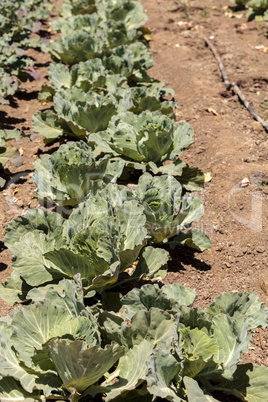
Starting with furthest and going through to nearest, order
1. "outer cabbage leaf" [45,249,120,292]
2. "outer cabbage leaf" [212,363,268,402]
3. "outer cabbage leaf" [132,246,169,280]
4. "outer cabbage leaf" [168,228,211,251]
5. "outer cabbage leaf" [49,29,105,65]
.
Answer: "outer cabbage leaf" [49,29,105,65], "outer cabbage leaf" [168,228,211,251], "outer cabbage leaf" [132,246,169,280], "outer cabbage leaf" [45,249,120,292], "outer cabbage leaf" [212,363,268,402]

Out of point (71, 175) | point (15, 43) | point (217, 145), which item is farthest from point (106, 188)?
point (15, 43)

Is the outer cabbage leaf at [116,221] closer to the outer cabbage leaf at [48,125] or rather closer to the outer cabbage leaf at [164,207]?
the outer cabbage leaf at [164,207]

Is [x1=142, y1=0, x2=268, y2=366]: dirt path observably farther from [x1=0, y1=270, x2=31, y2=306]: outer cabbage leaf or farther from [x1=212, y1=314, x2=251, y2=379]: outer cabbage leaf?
[x1=0, y1=270, x2=31, y2=306]: outer cabbage leaf

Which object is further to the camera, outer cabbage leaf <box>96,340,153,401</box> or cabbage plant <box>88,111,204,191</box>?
cabbage plant <box>88,111,204,191</box>

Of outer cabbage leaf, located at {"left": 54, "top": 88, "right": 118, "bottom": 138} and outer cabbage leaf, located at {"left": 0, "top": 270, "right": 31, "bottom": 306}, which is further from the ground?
outer cabbage leaf, located at {"left": 54, "top": 88, "right": 118, "bottom": 138}

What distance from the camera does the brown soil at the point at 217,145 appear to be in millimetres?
3812

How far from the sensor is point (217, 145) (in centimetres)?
523

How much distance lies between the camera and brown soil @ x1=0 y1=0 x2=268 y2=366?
3.81 meters

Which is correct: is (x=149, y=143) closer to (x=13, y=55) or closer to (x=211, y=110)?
(x=211, y=110)

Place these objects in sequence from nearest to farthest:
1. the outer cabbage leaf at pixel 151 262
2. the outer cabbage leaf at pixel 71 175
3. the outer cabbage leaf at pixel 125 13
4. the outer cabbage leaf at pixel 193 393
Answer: the outer cabbage leaf at pixel 193 393 → the outer cabbage leaf at pixel 151 262 → the outer cabbage leaf at pixel 71 175 → the outer cabbage leaf at pixel 125 13

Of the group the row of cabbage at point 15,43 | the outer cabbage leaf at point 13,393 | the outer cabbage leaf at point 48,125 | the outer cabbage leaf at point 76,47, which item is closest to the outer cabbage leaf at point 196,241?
the outer cabbage leaf at point 13,393

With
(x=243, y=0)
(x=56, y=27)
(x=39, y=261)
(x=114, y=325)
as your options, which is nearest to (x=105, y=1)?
(x=56, y=27)

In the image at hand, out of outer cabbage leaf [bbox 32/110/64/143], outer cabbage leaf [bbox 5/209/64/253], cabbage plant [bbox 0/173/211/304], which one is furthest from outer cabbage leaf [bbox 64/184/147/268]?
outer cabbage leaf [bbox 32/110/64/143]

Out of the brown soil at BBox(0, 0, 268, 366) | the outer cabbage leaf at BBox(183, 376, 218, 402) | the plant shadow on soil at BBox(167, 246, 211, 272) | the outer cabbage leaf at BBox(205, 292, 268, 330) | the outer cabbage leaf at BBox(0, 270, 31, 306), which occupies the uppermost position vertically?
the outer cabbage leaf at BBox(205, 292, 268, 330)
